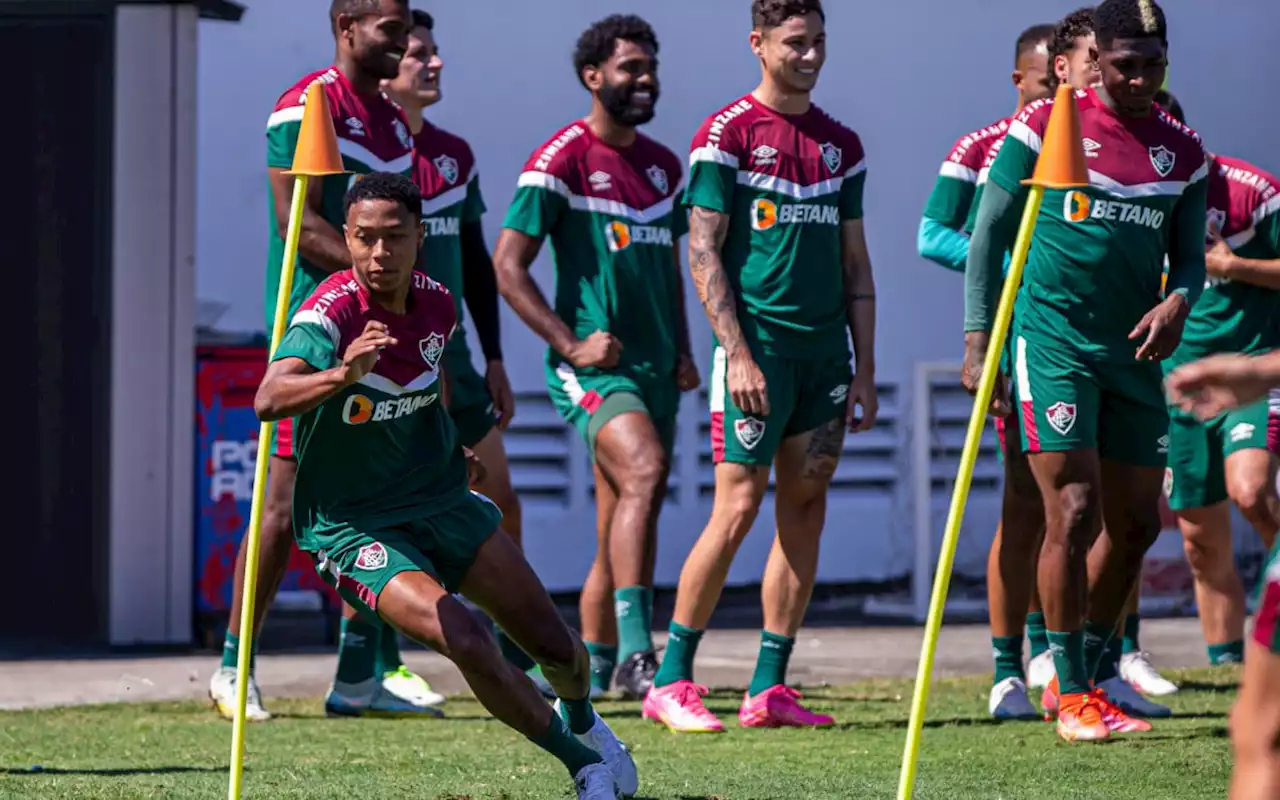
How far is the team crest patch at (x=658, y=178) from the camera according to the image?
8.13m

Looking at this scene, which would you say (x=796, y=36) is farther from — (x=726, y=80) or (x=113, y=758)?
(x=726, y=80)

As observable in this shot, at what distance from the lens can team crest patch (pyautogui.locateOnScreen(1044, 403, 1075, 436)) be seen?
686 centimetres

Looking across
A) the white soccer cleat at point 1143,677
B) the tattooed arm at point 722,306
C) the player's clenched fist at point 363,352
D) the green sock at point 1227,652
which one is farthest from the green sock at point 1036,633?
the player's clenched fist at point 363,352

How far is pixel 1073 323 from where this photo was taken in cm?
696

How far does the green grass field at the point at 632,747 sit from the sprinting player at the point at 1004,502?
187 millimetres

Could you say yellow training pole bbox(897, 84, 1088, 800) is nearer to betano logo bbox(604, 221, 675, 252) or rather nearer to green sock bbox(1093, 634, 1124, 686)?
green sock bbox(1093, 634, 1124, 686)

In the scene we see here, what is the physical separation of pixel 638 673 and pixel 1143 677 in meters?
1.91

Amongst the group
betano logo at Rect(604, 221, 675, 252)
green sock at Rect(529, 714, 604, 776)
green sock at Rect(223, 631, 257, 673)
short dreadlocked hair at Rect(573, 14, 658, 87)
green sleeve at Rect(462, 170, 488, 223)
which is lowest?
green sock at Rect(223, 631, 257, 673)

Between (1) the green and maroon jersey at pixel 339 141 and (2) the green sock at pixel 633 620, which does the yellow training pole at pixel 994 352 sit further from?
(1) the green and maroon jersey at pixel 339 141

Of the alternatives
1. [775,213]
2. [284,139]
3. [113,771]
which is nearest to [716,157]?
[775,213]

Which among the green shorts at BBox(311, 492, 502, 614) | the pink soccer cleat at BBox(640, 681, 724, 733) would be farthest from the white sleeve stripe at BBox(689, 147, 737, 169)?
the green shorts at BBox(311, 492, 502, 614)

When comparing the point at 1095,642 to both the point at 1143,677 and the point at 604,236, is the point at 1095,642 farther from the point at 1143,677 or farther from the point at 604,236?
the point at 604,236

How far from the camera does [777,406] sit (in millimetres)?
7336

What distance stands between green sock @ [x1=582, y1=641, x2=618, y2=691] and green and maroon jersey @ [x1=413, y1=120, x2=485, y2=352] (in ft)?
3.93
